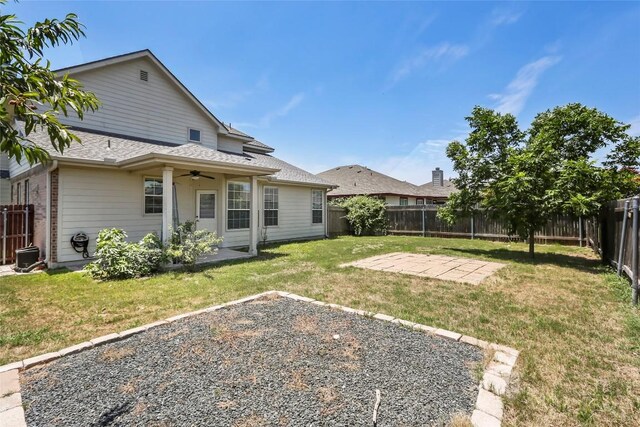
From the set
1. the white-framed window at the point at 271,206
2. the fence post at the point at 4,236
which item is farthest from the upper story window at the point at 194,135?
the fence post at the point at 4,236

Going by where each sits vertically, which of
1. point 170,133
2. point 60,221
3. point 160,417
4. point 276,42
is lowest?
point 160,417

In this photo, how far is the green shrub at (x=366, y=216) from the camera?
17422mm

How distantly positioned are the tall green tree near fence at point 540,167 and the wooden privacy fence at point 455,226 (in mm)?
2718

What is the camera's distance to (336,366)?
2.97 metres

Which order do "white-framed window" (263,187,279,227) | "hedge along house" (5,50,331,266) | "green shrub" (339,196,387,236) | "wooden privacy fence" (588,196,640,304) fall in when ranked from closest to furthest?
"wooden privacy fence" (588,196,640,304) < "hedge along house" (5,50,331,266) < "white-framed window" (263,187,279,227) < "green shrub" (339,196,387,236)

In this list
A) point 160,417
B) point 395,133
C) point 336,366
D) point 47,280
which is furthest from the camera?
point 395,133

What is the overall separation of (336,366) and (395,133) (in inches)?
750

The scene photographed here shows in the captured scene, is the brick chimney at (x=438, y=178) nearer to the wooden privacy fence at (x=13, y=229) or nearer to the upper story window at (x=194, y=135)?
the upper story window at (x=194, y=135)

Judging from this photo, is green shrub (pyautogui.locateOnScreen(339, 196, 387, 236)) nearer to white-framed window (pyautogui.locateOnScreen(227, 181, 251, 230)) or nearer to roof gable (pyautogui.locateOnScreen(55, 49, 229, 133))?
white-framed window (pyautogui.locateOnScreen(227, 181, 251, 230))

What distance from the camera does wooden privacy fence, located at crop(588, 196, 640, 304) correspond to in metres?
5.04

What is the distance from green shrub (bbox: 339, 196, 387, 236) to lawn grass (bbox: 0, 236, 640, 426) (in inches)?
359

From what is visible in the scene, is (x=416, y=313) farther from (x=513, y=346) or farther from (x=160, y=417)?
(x=160, y=417)

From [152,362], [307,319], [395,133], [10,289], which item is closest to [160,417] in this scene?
[152,362]

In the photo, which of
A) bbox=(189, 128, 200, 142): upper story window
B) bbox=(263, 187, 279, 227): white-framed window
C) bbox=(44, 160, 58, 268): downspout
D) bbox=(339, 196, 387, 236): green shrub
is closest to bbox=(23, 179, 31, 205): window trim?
bbox=(44, 160, 58, 268): downspout
